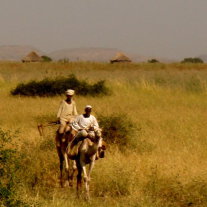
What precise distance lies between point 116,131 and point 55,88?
14260 millimetres

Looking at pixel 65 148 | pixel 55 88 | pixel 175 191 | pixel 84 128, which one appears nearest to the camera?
pixel 84 128

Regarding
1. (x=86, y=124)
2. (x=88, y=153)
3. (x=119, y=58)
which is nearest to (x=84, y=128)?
(x=86, y=124)

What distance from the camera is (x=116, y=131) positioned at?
13859 mm

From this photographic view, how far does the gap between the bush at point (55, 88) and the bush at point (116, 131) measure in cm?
1307

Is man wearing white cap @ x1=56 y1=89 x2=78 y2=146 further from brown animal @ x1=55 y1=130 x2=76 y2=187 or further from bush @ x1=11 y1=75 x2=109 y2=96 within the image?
bush @ x1=11 y1=75 x2=109 y2=96

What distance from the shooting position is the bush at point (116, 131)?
13664 mm

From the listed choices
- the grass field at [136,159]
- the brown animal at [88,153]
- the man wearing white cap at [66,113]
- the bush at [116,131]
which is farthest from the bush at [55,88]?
the brown animal at [88,153]

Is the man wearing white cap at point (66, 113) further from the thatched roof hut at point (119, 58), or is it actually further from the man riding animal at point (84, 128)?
the thatched roof hut at point (119, 58)

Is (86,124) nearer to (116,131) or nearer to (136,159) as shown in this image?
(136,159)

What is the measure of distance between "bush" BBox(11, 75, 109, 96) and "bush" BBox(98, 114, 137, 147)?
13.1 metres

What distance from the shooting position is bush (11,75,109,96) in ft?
90.3

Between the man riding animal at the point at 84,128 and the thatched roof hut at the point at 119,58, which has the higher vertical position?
the man riding animal at the point at 84,128

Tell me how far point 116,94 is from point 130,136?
542 inches

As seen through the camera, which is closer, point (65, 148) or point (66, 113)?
point (65, 148)
